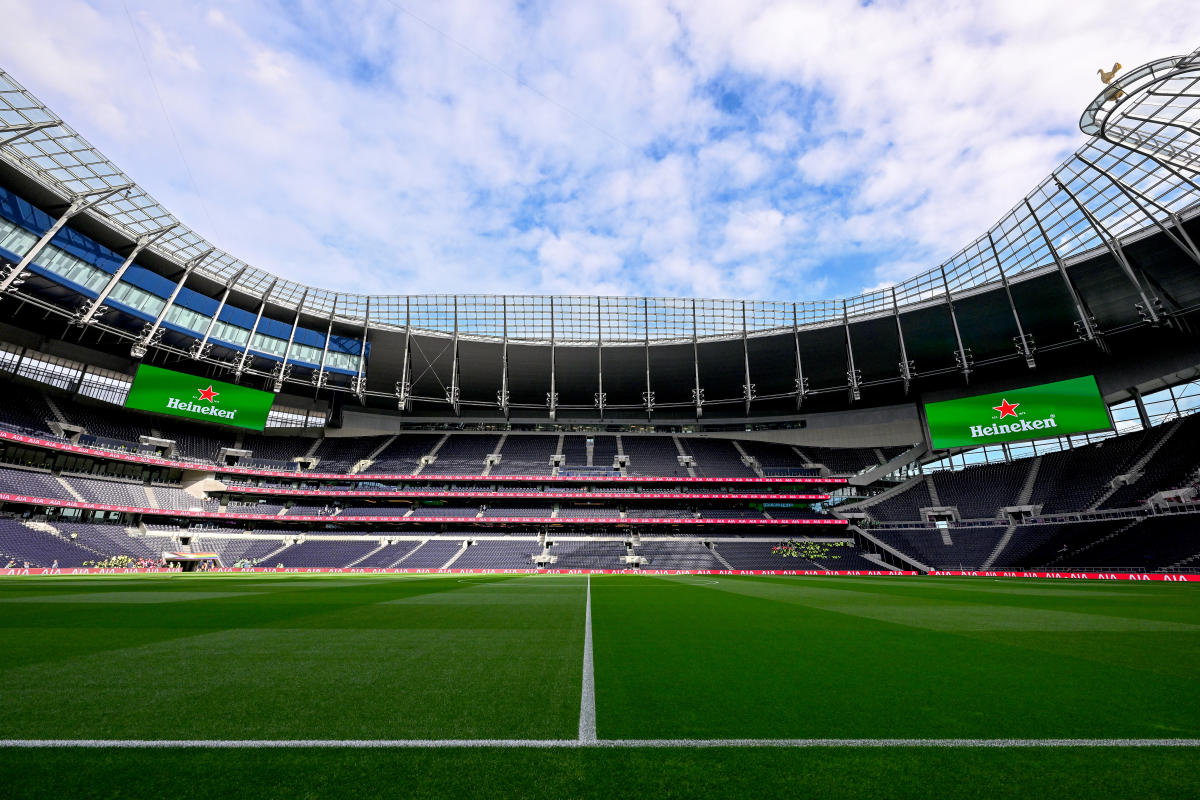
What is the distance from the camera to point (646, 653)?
6.60 metres

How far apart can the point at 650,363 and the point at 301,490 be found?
35994 mm

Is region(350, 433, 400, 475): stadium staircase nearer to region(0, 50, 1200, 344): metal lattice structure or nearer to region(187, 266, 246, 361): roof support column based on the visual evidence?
region(0, 50, 1200, 344): metal lattice structure

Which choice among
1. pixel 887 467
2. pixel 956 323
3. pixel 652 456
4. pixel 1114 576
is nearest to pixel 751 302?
pixel 956 323

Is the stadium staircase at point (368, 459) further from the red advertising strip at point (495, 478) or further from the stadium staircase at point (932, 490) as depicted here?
the stadium staircase at point (932, 490)

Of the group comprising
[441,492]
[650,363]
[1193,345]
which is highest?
[650,363]

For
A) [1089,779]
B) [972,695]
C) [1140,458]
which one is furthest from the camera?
[1140,458]

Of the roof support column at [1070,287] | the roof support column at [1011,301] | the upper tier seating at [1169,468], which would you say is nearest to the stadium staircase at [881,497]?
the roof support column at [1011,301]

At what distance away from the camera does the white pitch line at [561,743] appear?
126 inches

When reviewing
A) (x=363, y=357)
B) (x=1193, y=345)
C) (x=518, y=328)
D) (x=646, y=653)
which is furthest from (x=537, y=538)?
(x=1193, y=345)

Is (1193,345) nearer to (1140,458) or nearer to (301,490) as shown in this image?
(1140,458)

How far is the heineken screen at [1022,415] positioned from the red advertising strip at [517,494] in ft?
43.8

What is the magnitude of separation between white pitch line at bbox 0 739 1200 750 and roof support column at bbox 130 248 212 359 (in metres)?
46.2

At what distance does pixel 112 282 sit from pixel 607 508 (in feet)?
140

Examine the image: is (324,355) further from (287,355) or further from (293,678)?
(293,678)
